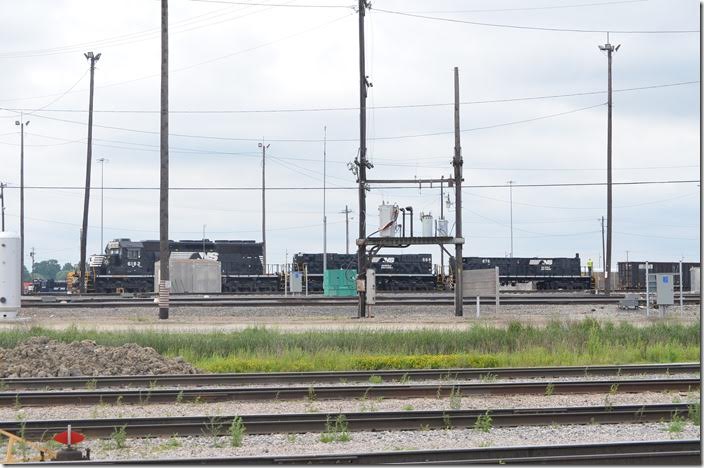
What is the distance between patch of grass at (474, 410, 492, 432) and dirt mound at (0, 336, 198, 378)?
26.1ft

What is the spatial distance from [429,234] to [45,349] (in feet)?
51.1

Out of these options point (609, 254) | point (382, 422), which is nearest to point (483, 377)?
point (382, 422)

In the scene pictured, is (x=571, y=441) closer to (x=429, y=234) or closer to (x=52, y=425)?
(x=52, y=425)

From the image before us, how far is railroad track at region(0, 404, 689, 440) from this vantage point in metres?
11.5

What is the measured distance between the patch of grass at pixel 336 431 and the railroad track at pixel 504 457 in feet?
5.40

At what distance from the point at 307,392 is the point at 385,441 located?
377cm

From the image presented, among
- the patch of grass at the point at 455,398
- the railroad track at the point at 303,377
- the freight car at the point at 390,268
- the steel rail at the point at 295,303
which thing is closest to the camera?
the patch of grass at the point at 455,398

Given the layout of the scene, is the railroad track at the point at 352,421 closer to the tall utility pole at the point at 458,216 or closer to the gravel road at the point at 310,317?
the gravel road at the point at 310,317

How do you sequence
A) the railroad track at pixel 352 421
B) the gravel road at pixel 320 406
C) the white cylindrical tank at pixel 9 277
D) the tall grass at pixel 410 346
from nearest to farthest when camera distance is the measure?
the railroad track at pixel 352 421 < the gravel road at pixel 320 406 < the tall grass at pixel 410 346 < the white cylindrical tank at pixel 9 277

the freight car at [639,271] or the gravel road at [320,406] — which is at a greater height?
the freight car at [639,271]

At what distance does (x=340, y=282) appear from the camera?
53.1 metres

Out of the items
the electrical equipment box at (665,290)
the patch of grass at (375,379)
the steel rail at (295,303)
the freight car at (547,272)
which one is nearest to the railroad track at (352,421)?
the patch of grass at (375,379)

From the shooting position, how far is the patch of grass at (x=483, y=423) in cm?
1178

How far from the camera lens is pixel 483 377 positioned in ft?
56.3
